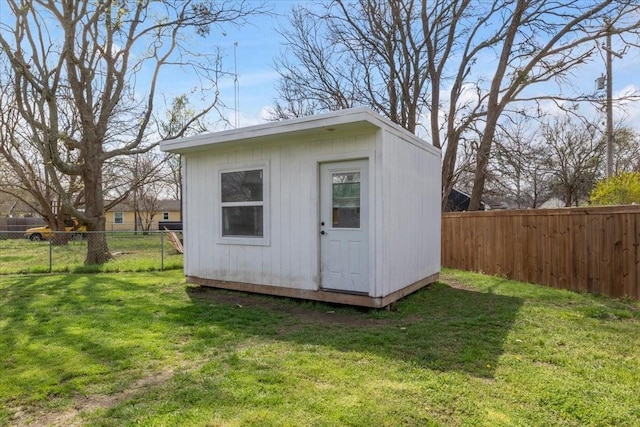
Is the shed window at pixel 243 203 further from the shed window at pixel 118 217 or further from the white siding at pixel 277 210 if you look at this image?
the shed window at pixel 118 217

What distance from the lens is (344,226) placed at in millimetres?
5160

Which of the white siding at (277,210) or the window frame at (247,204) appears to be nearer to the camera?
the white siding at (277,210)

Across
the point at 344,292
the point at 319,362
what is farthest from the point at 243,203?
the point at 319,362

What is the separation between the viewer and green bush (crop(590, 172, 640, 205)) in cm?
921

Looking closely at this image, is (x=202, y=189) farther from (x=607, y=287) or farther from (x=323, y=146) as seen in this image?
(x=607, y=287)

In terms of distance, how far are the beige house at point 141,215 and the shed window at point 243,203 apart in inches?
1241

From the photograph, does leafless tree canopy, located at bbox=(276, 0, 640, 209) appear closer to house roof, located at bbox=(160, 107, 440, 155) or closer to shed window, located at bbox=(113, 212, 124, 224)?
house roof, located at bbox=(160, 107, 440, 155)

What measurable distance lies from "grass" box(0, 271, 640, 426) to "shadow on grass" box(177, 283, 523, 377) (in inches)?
0.8

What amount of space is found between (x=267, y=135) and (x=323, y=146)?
766 mm

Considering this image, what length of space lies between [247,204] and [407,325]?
116 inches

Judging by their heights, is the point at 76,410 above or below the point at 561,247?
below

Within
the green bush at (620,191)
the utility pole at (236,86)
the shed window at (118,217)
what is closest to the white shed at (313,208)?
the utility pole at (236,86)

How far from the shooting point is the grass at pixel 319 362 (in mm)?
2406

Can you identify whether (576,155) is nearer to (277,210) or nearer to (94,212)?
(277,210)
